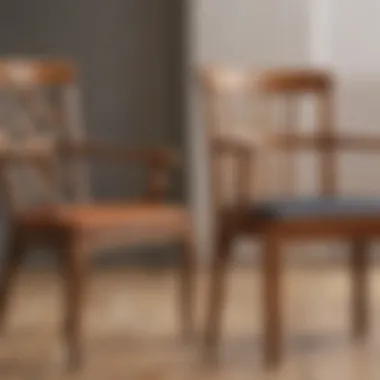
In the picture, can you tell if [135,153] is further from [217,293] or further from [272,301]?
[272,301]

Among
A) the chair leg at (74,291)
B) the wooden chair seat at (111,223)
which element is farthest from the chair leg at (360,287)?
the chair leg at (74,291)

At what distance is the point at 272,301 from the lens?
2725mm

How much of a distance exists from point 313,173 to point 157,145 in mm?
633

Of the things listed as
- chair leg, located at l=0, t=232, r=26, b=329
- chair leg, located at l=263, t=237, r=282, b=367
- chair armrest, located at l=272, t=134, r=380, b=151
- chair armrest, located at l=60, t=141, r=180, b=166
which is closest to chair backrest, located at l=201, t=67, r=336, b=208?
chair armrest, located at l=272, t=134, r=380, b=151

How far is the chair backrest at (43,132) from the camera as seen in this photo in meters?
3.00

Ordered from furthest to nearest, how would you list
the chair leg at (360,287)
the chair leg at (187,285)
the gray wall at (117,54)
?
the gray wall at (117,54) → the chair leg at (360,287) → the chair leg at (187,285)

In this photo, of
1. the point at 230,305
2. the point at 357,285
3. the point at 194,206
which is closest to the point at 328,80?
the point at 357,285

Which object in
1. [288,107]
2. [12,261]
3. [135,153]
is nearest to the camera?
[12,261]

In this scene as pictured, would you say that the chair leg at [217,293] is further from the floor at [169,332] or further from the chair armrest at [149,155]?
the chair armrest at [149,155]

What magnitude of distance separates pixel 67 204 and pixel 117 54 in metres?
1.27

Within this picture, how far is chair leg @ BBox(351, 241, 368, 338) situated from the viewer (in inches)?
124

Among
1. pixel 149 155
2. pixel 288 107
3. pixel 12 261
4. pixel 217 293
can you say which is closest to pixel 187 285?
pixel 217 293

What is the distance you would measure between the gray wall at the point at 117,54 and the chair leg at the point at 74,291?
1.53 m

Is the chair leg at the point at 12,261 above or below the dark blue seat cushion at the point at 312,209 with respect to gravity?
below
